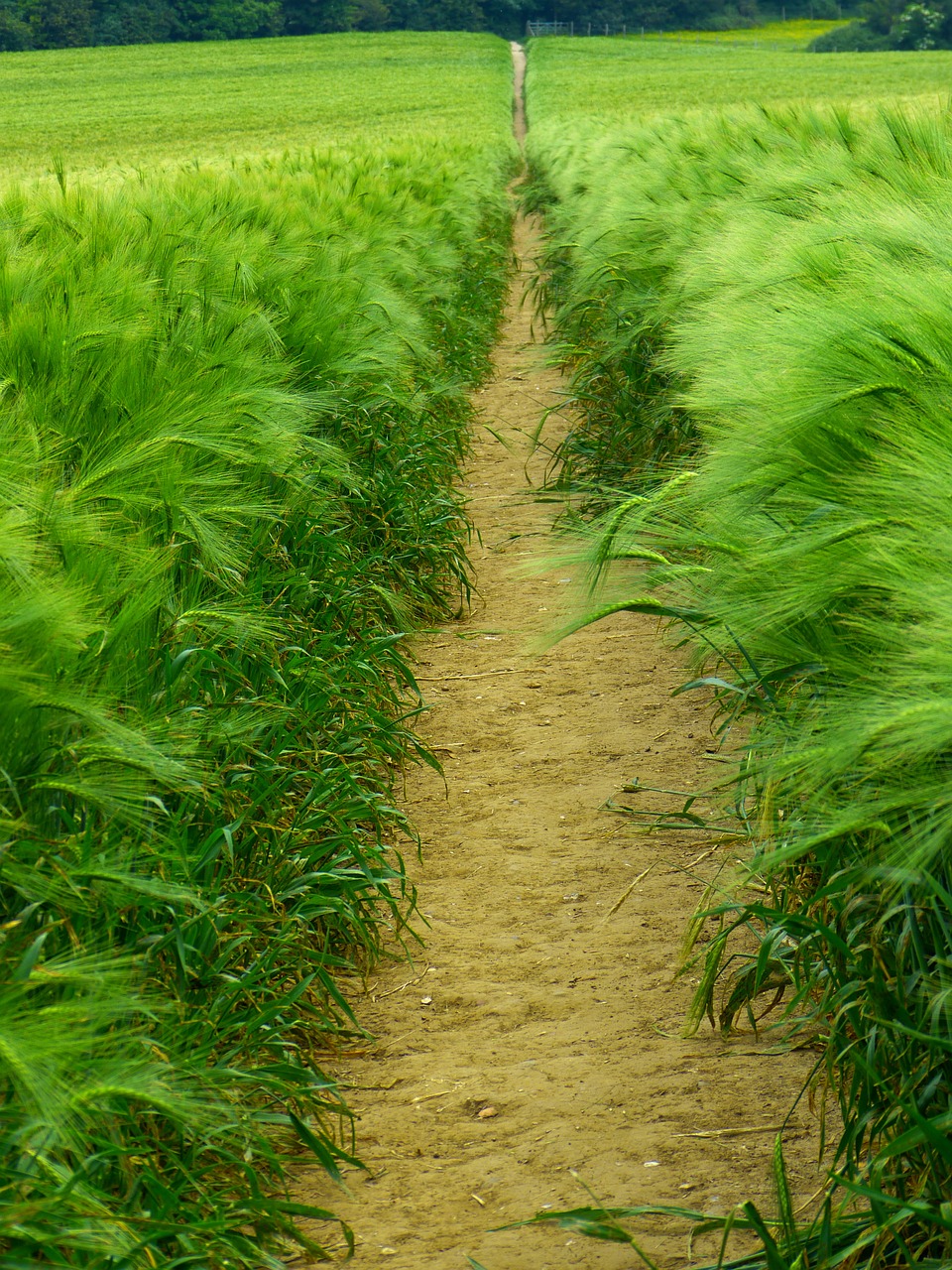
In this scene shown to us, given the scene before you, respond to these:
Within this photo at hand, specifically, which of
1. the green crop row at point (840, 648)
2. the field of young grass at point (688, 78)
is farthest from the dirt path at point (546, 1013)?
the field of young grass at point (688, 78)

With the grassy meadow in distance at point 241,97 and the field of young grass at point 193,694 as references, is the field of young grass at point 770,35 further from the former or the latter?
the field of young grass at point 193,694

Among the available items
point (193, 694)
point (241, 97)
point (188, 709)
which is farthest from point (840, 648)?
point (241, 97)

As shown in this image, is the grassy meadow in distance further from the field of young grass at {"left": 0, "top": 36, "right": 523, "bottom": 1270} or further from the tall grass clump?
the tall grass clump

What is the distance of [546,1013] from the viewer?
2.44 metres

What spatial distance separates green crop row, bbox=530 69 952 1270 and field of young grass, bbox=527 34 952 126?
48.2ft

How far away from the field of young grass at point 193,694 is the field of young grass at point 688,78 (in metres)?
13.2

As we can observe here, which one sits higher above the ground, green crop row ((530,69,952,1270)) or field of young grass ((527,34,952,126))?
field of young grass ((527,34,952,126))

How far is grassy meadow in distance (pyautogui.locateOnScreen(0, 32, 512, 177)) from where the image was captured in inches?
648

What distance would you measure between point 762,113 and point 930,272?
5441mm

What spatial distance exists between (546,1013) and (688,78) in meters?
34.0

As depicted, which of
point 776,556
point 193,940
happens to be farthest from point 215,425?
point 776,556

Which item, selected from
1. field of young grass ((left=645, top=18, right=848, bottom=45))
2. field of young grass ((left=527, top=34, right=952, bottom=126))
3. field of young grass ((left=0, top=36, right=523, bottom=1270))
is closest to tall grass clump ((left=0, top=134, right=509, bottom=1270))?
field of young grass ((left=0, top=36, right=523, bottom=1270))

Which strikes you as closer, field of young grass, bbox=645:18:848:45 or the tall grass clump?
the tall grass clump

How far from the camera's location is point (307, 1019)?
2.23 metres
